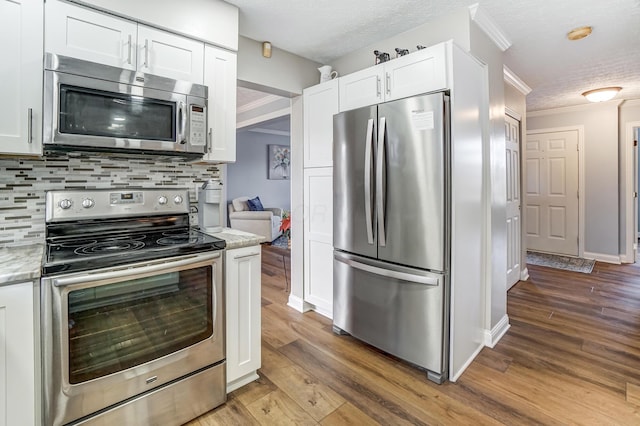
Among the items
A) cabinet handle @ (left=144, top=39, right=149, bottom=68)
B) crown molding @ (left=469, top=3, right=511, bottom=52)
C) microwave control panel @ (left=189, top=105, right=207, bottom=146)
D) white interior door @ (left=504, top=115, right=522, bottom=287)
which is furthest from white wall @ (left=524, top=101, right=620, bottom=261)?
cabinet handle @ (left=144, top=39, right=149, bottom=68)

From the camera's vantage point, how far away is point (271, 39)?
8.71 ft

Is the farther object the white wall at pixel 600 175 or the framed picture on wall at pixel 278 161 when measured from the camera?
the framed picture on wall at pixel 278 161

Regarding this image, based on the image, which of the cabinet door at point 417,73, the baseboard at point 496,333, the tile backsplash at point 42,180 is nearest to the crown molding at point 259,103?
the cabinet door at point 417,73

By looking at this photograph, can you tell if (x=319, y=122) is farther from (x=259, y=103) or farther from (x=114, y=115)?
(x=259, y=103)

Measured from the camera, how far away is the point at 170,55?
186 centimetres

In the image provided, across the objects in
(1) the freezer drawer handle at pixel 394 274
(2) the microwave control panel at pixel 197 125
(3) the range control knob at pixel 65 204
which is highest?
(2) the microwave control panel at pixel 197 125

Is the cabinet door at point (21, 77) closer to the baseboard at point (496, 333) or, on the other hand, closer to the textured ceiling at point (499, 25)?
the textured ceiling at point (499, 25)

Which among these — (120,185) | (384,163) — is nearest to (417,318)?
(384,163)

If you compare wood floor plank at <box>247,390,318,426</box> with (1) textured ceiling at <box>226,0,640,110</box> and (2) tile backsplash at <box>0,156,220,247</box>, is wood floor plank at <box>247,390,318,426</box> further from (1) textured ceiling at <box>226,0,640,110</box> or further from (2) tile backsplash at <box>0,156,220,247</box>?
(1) textured ceiling at <box>226,0,640,110</box>

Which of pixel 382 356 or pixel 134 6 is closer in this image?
pixel 134 6

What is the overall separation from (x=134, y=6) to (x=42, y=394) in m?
1.87

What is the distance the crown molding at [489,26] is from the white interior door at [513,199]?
122 centimetres

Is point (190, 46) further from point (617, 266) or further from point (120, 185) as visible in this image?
point (617, 266)

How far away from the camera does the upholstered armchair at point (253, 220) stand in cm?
634
